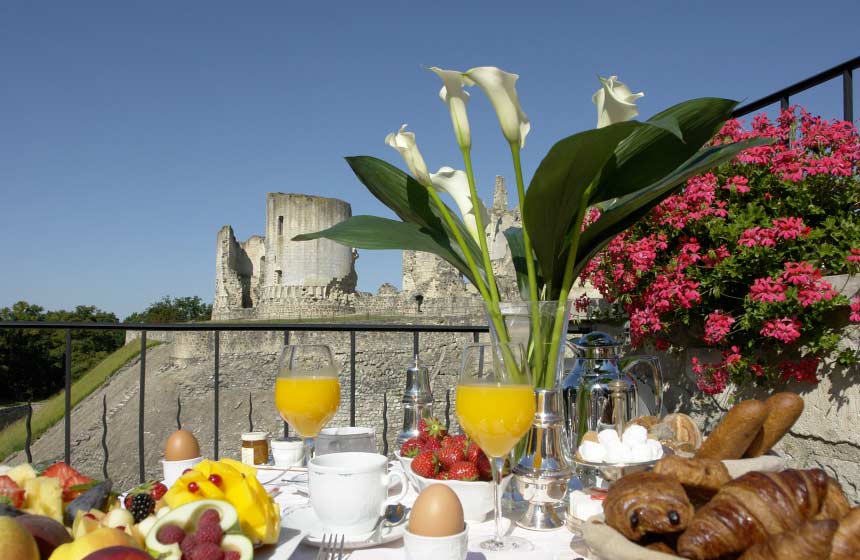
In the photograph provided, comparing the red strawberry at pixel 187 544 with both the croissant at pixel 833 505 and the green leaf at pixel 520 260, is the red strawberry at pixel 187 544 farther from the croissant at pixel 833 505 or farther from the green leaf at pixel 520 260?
the green leaf at pixel 520 260

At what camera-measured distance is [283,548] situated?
844 millimetres

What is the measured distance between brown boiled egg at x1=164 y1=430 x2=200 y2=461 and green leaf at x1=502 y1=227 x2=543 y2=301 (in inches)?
29.3

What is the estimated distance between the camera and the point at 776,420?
0.95 metres

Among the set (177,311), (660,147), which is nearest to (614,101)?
(660,147)

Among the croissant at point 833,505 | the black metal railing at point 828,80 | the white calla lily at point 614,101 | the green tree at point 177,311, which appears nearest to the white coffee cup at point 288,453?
the white calla lily at point 614,101

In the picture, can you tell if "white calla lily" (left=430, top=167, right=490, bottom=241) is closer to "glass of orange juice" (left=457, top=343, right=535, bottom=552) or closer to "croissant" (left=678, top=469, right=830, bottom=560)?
"glass of orange juice" (left=457, top=343, right=535, bottom=552)

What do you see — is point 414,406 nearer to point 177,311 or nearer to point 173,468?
point 173,468

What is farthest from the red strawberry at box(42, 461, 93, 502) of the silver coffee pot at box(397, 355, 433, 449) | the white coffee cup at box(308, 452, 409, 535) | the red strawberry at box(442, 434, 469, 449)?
the silver coffee pot at box(397, 355, 433, 449)

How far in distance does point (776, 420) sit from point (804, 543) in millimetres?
461

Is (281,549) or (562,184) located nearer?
(281,549)

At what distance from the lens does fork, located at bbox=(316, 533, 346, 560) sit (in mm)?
852

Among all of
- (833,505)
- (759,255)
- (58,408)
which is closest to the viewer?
(833,505)

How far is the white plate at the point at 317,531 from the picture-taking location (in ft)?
2.95

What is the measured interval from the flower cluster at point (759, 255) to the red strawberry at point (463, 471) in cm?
116
